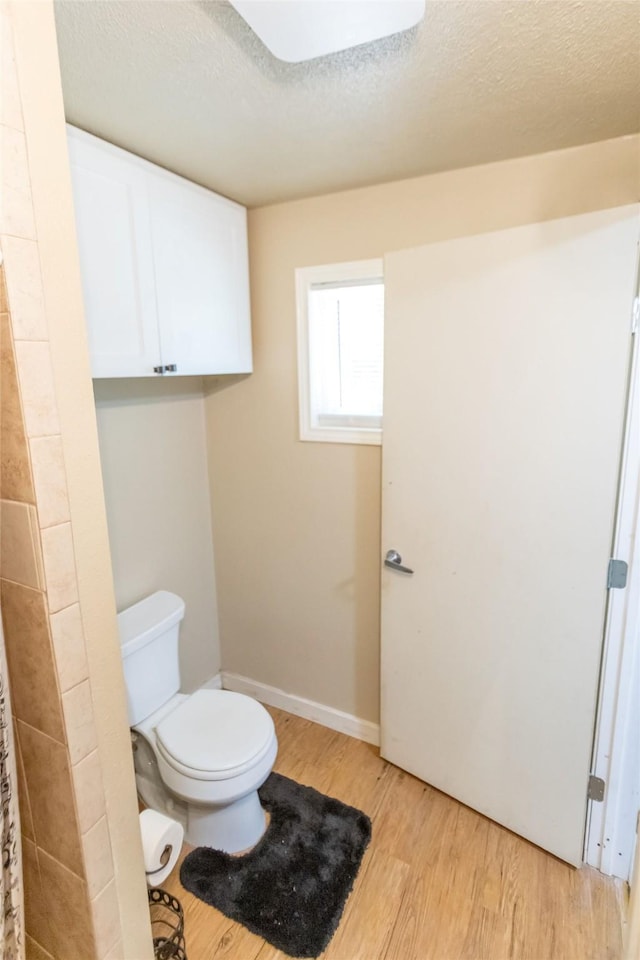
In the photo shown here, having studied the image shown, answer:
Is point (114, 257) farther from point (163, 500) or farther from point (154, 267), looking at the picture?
point (163, 500)

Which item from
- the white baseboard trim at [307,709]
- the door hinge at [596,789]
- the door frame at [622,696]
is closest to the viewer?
the door frame at [622,696]

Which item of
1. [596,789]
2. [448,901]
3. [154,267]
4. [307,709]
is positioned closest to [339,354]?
[154,267]

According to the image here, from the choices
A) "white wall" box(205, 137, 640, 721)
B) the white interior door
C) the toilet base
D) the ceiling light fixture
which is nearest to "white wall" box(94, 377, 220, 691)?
"white wall" box(205, 137, 640, 721)

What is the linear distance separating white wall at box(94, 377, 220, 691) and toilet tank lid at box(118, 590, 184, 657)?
89 millimetres

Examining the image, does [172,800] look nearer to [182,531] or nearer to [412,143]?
[182,531]

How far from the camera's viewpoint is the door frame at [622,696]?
4.59ft

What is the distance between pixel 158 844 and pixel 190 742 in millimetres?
305

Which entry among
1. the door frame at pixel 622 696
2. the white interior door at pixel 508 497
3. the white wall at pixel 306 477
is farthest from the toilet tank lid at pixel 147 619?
the door frame at pixel 622 696

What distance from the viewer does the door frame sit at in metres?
1.40

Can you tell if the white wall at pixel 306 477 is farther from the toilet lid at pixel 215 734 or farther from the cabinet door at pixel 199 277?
the toilet lid at pixel 215 734

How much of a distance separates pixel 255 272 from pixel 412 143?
845 mm

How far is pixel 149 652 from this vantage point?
Answer: 184cm

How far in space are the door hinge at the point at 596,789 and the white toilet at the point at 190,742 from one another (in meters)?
1.04

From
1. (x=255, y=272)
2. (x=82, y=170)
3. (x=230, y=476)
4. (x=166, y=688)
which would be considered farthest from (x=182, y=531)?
(x=82, y=170)
